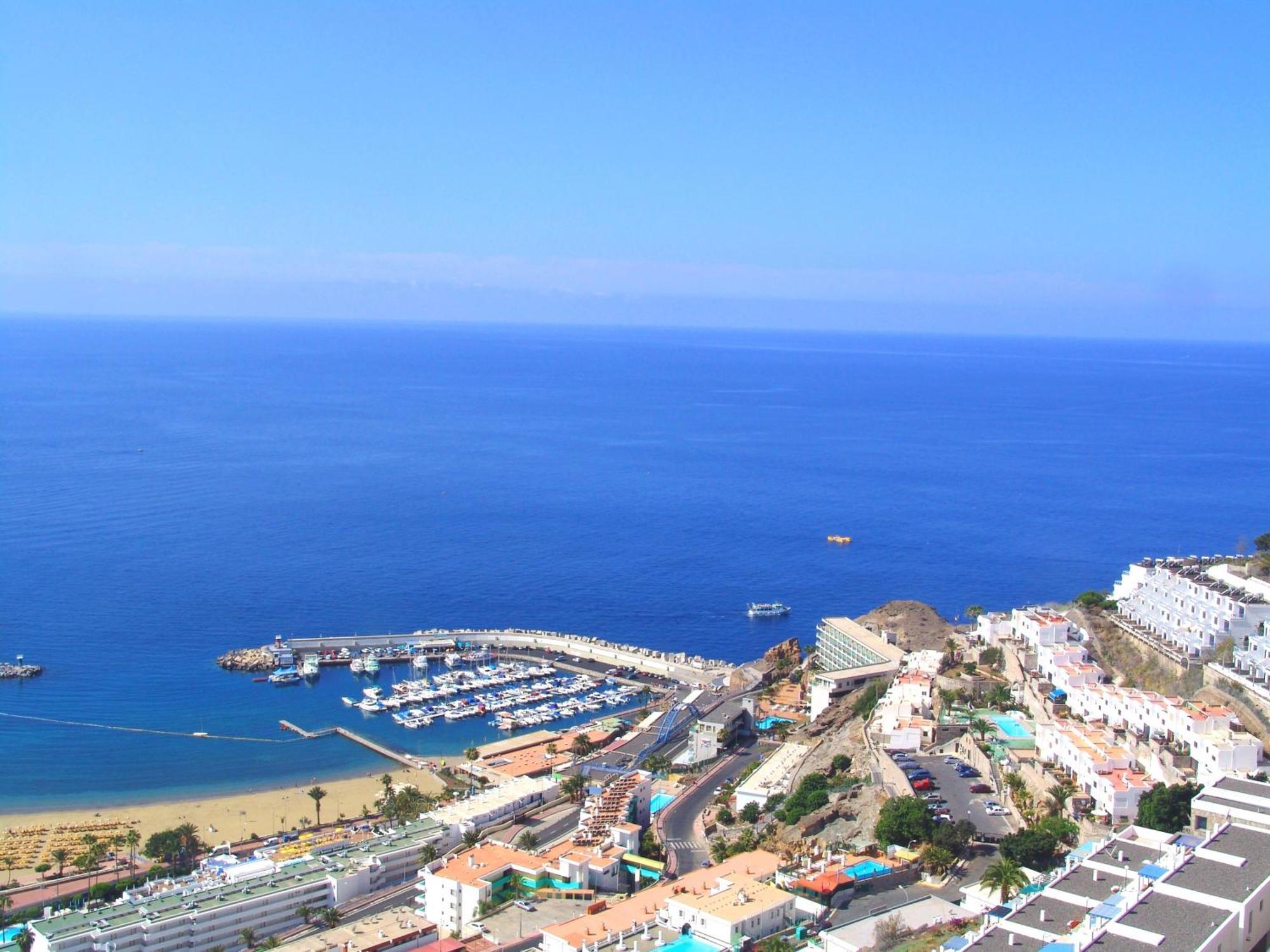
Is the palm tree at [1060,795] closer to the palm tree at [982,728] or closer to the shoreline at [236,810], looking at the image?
the palm tree at [982,728]

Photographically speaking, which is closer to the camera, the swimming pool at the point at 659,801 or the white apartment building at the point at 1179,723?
the white apartment building at the point at 1179,723

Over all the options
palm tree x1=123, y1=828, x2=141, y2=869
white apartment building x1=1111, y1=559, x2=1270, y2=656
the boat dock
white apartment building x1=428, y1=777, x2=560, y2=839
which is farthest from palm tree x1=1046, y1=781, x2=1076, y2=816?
palm tree x1=123, y1=828, x2=141, y2=869

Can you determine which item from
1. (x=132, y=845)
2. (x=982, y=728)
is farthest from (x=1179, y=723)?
(x=132, y=845)

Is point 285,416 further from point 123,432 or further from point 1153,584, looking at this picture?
point 1153,584

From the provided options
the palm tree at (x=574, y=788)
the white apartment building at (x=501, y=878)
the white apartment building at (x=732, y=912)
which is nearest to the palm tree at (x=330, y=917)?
the white apartment building at (x=501, y=878)

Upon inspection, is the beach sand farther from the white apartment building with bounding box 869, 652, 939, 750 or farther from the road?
the white apartment building with bounding box 869, 652, 939, 750
